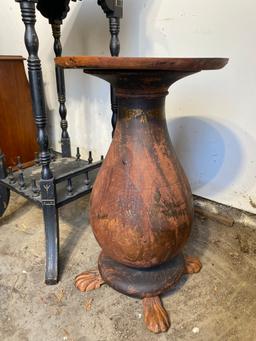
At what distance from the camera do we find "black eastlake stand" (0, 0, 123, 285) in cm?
82

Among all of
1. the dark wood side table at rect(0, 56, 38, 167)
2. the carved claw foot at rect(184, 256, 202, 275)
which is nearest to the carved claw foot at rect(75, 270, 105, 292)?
the carved claw foot at rect(184, 256, 202, 275)

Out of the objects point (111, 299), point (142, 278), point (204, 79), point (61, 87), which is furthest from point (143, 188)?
point (61, 87)

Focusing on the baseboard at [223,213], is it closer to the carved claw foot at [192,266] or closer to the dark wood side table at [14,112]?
the carved claw foot at [192,266]

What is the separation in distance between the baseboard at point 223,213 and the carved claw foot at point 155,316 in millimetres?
575

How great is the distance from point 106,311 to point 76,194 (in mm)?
438

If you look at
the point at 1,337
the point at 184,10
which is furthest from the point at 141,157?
the point at 184,10

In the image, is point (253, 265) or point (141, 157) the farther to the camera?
point (253, 265)

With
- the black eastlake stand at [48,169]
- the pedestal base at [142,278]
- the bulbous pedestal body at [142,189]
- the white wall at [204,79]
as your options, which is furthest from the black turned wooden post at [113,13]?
the pedestal base at [142,278]

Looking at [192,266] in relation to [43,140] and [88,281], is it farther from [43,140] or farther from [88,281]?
[43,140]

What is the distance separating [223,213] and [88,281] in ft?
2.40

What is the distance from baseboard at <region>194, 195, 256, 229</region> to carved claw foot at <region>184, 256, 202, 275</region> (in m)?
0.33

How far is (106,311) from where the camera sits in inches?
34.1

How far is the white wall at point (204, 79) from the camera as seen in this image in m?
1.08

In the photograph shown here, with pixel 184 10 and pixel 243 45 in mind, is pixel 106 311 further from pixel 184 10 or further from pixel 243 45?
pixel 184 10
